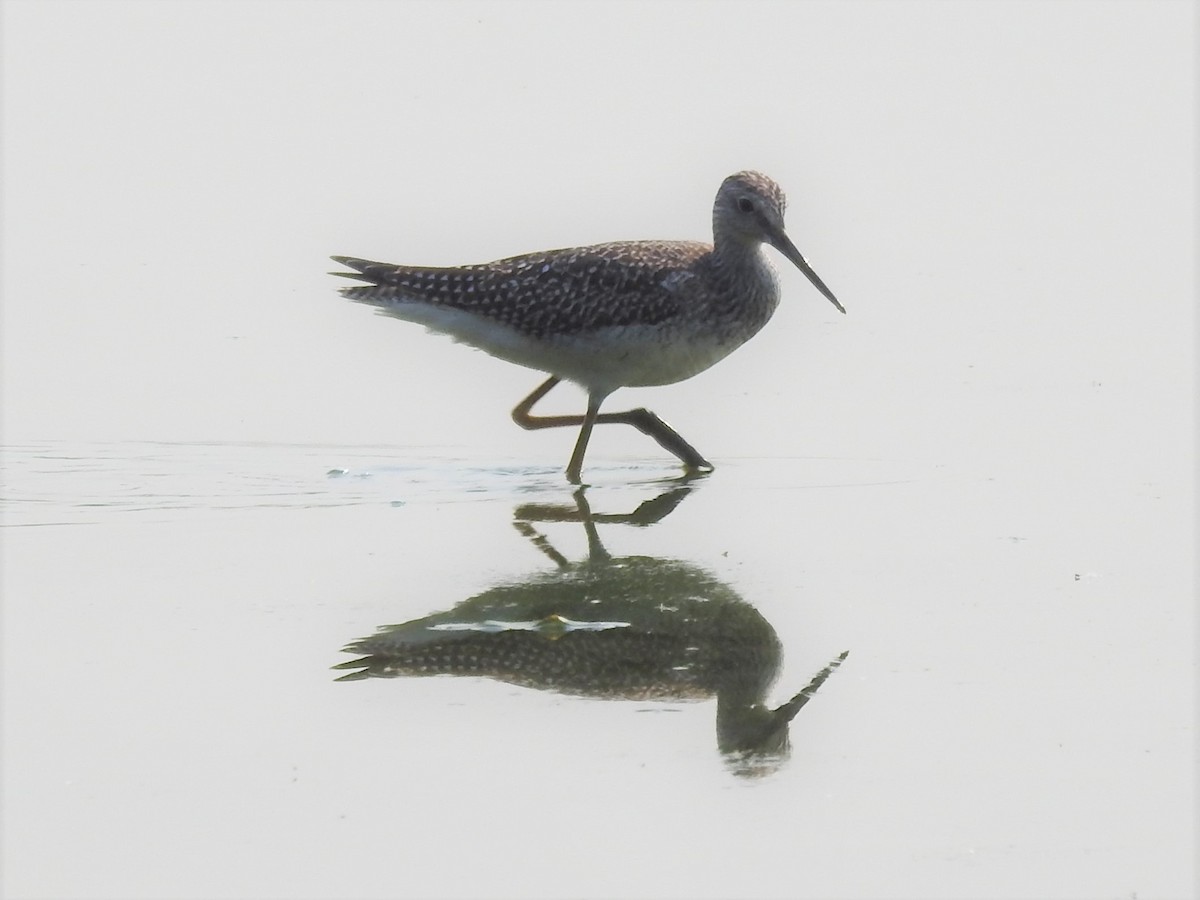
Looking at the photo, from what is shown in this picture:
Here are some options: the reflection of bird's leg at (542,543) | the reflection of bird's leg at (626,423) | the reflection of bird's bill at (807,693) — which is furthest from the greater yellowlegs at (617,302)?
the reflection of bird's bill at (807,693)

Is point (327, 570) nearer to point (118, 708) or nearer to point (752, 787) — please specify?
point (118, 708)

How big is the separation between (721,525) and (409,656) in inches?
104

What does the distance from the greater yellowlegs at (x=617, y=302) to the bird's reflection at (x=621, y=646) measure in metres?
2.45

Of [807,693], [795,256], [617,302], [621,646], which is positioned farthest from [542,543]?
[795,256]

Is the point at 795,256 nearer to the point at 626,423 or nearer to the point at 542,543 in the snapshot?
the point at 626,423

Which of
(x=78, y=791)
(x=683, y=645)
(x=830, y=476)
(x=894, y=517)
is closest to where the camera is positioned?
(x=78, y=791)

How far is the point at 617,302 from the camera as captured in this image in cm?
1059

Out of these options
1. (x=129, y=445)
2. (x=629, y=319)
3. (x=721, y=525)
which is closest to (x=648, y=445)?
(x=629, y=319)

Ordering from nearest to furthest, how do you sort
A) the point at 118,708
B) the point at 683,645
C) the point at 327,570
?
1. the point at 118,708
2. the point at 683,645
3. the point at 327,570

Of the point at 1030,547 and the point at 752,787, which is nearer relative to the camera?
the point at 752,787

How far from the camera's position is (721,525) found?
30.7ft

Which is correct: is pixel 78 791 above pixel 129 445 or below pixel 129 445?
above

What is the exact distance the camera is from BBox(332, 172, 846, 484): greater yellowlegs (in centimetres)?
1059

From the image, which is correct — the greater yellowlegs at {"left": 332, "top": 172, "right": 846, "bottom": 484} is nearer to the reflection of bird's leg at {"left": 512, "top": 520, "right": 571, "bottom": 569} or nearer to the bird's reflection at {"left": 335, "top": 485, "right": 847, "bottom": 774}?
the reflection of bird's leg at {"left": 512, "top": 520, "right": 571, "bottom": 569}
